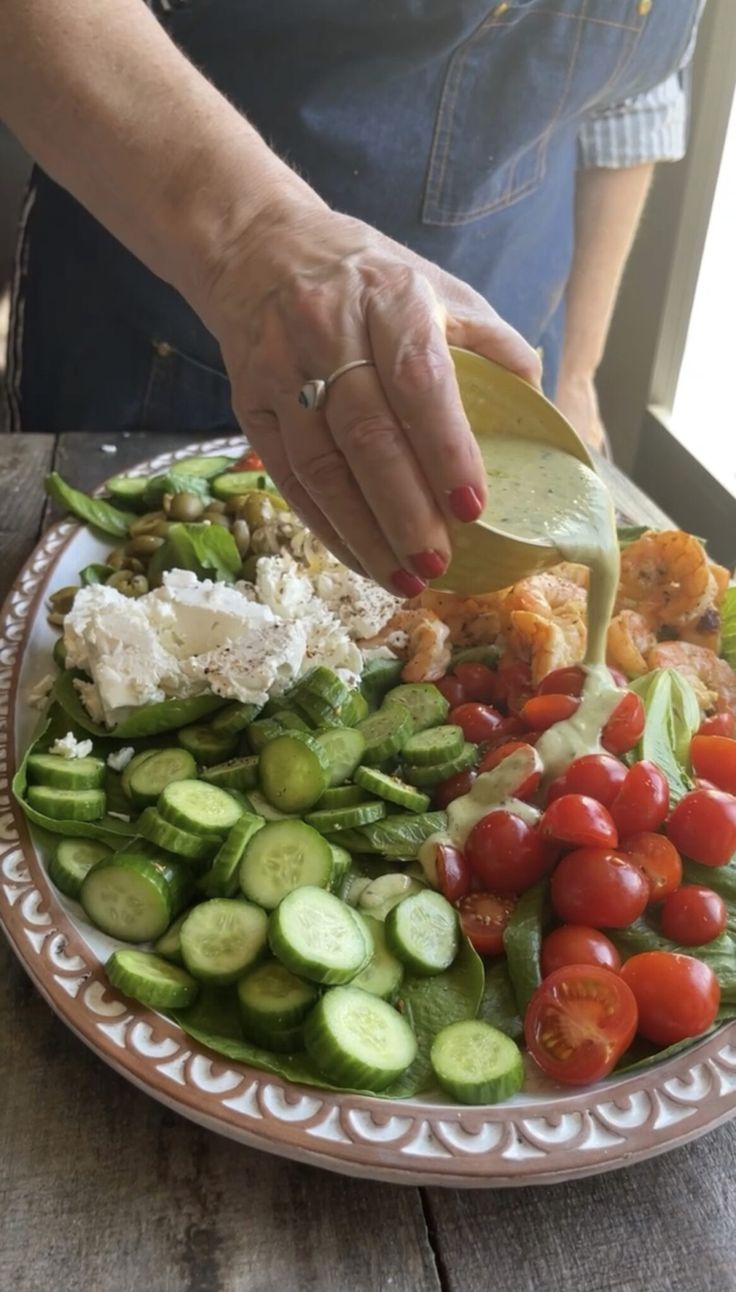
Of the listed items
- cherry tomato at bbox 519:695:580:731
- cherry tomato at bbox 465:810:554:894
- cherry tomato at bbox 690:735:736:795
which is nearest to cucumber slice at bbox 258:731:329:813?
cherry tomato at bbox 465:810:554:894

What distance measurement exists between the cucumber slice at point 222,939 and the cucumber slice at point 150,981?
0.02 m

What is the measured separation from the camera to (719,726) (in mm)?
1769

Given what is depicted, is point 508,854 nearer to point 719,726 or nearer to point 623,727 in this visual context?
point 623,727

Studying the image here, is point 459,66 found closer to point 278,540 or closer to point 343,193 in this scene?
point 343,193

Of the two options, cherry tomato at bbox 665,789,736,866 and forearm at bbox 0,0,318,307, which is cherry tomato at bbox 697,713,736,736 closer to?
cherry tomato at bbox 665,789,736,866

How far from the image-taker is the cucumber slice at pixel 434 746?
1.68 metres

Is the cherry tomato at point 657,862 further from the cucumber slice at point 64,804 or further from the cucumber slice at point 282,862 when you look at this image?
the cucumber slice at point 64,804

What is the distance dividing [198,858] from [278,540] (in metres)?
0.80

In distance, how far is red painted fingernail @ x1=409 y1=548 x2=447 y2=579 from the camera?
129cm

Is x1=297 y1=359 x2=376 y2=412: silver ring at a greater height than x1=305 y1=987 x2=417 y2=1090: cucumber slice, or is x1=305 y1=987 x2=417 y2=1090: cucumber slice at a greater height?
x1=297 y1=359 x2=376 y2=412: silver ring

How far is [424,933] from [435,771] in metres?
0.32

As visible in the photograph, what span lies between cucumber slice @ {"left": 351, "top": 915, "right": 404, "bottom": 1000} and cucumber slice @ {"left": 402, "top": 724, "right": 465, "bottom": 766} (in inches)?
12.9

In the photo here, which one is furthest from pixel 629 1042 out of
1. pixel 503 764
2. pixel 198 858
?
pixel 198 858

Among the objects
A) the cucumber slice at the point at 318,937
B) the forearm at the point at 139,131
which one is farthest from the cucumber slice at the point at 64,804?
the forearm at the point at 139,131
